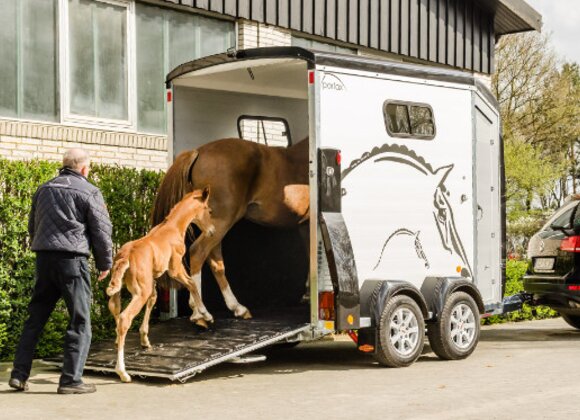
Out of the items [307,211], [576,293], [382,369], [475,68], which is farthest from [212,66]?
[475,68]

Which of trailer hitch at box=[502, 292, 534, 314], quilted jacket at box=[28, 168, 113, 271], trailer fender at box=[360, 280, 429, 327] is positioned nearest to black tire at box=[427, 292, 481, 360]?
trailer fender at box=[360, 280, 429, 327]

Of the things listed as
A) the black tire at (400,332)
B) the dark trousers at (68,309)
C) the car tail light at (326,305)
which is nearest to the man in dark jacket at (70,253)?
the dark trousers at (68,309)

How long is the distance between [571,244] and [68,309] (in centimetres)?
754

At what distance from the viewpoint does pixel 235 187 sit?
10.8 meters

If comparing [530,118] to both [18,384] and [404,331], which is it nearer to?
[404,331]

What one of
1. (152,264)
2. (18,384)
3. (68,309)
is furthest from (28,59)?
(18,384)

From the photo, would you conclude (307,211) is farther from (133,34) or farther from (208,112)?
(133,34)

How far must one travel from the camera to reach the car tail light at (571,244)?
44.7 ft

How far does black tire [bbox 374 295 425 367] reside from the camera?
10180 mm

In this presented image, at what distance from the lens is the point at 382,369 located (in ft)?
34.1

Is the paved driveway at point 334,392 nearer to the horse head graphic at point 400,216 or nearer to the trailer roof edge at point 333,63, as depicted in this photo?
the horse head graphic at point 400,216

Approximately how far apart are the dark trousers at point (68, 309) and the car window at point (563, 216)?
25.5 ft

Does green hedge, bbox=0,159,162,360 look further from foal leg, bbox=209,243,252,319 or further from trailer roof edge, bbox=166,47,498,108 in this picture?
trailer roof edge, bbox=166,47,498,108

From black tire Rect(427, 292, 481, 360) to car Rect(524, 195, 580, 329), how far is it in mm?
2732
